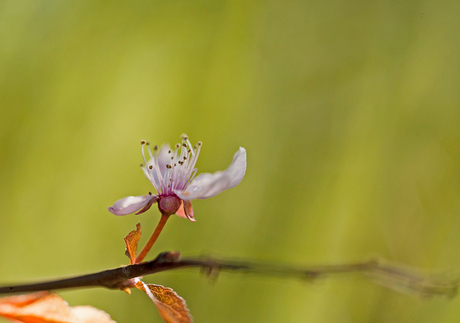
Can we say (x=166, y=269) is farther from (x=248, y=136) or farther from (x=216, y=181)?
(x=248, y=136)

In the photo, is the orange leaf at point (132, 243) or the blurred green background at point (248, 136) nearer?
the orange leaf at point (132, 243)

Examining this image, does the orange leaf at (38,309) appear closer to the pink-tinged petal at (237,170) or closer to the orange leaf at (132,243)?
the orange leaf at (132,243)

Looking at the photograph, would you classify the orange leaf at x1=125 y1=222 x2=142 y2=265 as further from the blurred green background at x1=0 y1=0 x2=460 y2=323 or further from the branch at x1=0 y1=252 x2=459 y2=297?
the blurred green background at x1=0 y1=0 x2=460 y2=323

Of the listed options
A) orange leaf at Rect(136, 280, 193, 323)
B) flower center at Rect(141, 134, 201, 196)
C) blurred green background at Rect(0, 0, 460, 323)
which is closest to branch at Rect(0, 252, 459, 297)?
orange leaf at Rect(136, 280, 193, 323)

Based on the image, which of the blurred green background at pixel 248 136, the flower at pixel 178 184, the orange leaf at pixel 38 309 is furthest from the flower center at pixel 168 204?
the blurred green background at pixel 248 136

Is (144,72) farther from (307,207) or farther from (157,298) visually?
(157,298)

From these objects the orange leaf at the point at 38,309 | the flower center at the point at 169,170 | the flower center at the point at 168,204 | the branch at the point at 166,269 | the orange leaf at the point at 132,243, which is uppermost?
the flower center at the point at 169,170
